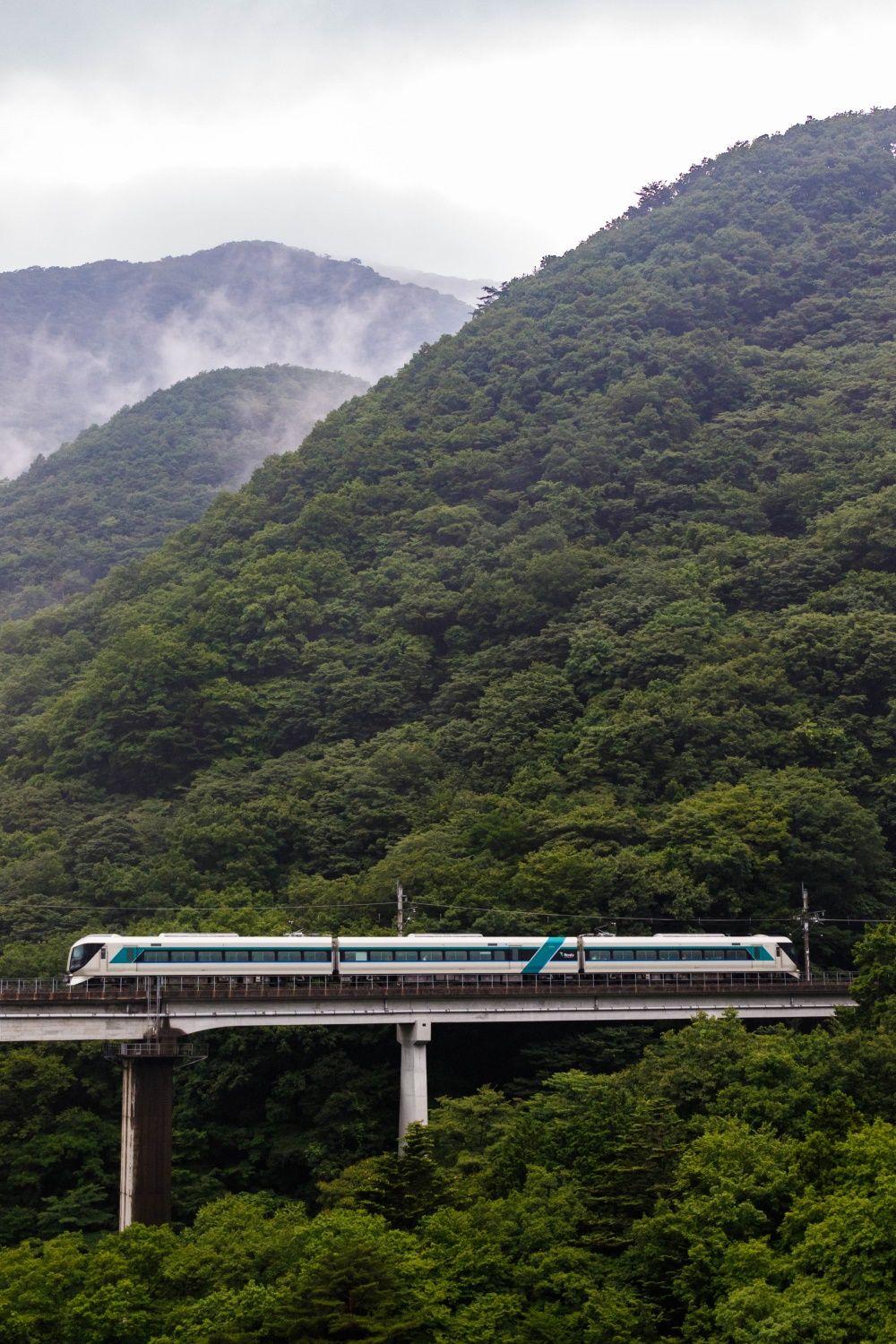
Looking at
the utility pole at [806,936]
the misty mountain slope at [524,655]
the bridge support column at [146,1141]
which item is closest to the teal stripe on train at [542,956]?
the misty mountain slope at [524,655]

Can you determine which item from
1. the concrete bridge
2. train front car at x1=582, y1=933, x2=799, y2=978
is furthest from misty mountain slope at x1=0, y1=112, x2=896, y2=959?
the concrete bridge

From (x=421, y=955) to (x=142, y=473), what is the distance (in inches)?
4066

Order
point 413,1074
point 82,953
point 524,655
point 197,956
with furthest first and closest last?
point 524,655, point 413,1074, point 197,956, point 82,953

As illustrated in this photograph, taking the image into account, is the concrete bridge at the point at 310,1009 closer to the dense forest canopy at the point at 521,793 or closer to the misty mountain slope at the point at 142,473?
the dense forest canopy at the point at 521,793

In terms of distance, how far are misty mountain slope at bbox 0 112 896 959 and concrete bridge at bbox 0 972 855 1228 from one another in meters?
A: 5.26

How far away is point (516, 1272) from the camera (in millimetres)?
32719

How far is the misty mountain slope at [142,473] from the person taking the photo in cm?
12719

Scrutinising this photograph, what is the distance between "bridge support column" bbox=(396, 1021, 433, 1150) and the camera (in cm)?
4694

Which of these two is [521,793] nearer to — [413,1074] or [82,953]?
→ [413,1074]

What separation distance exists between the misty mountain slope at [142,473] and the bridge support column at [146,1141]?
3084 inches

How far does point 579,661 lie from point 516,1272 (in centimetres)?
4449

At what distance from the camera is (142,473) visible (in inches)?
5723

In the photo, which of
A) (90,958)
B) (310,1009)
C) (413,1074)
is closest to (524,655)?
(413,1074)

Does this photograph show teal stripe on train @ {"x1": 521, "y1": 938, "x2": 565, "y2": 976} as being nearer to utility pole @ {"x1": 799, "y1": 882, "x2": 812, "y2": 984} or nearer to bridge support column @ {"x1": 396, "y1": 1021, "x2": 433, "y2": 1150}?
bridge support column @ {"x1": 396, "y1": 1021, "x2": 433, "y2": 1150}
